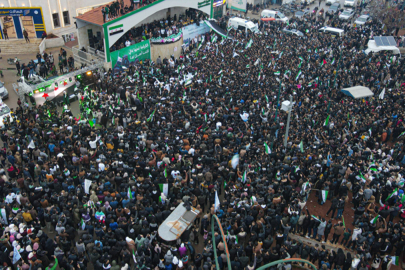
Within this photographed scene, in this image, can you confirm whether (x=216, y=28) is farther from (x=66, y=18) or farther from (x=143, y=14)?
(x=66, y=18)

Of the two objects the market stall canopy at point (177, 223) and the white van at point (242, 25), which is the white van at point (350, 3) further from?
the market stall canopy at point (177, 223)

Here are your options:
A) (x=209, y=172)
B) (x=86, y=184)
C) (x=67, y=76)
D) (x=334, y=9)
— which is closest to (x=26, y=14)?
(x=67, y=76)

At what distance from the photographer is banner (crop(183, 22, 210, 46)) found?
36.5 metres

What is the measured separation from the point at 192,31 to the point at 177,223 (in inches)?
1060

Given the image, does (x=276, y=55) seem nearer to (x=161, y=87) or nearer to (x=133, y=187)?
(x=161, y=87)

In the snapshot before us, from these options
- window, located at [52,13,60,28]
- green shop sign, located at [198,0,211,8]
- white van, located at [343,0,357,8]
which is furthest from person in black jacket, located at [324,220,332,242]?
white van, located at [343,0,357,8]

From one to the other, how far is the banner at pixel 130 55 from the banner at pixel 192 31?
5120 mm

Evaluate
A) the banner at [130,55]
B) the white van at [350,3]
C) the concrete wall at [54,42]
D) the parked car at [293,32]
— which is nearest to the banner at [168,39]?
the banner at [130,55]

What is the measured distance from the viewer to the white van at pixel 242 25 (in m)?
39.8

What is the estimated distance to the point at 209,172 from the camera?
17234 mm

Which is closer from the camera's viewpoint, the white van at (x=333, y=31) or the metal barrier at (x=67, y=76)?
the metal barrier at (x=67, y=76)

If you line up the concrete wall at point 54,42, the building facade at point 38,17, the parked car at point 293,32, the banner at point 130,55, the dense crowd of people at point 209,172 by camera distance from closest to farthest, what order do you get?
1. the dense crowd of people at point 209,172
2. the banner at point 130,55
3. the building facade at point 38,17
4. the concrete wall at point 54,42
5. the parked car at point 293,32

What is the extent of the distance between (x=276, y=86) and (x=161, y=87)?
8.19 m

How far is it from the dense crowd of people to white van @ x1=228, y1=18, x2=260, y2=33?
12.5m
